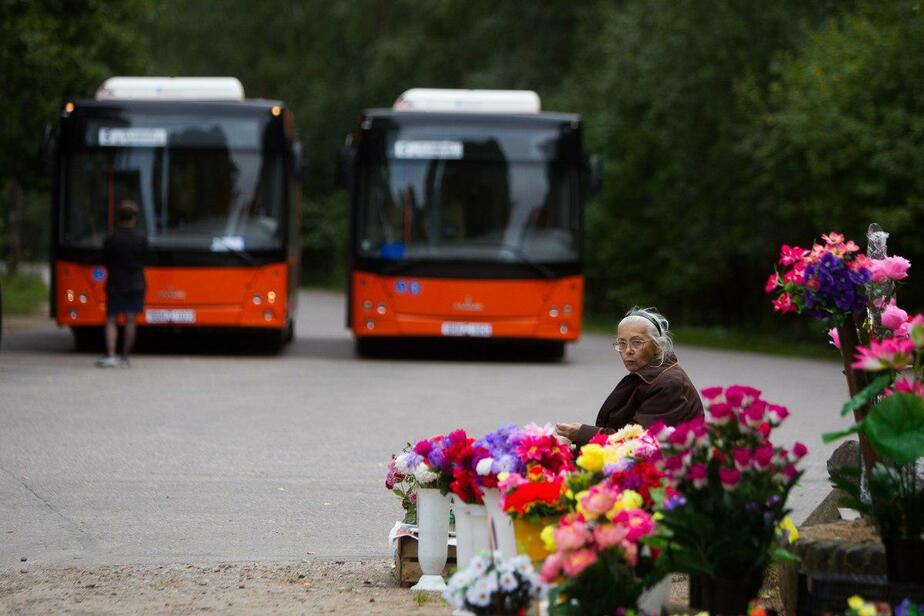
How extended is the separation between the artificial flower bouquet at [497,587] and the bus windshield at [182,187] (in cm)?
1593

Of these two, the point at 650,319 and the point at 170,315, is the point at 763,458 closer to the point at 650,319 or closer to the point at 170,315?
the point at 650,319

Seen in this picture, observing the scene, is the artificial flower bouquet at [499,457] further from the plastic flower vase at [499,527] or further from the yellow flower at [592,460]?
the yellow flower at [592,460]

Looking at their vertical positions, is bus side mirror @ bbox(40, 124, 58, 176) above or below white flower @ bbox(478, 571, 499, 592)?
above

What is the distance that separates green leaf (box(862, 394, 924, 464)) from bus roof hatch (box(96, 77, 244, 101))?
17442mm

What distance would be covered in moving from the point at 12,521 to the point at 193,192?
1280cm

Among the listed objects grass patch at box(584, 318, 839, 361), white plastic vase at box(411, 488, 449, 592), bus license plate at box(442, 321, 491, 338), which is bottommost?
grass patch at box(584, 318, 839, 361)

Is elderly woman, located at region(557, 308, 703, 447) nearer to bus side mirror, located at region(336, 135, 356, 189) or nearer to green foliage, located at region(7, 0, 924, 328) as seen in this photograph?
green foliage, located at region(7, 0, 924, 328)

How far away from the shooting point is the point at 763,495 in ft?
17.4

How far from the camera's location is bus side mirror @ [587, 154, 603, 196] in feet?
71.8

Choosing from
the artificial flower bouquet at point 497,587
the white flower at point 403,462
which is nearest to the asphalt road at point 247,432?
the white flower at point 403,462

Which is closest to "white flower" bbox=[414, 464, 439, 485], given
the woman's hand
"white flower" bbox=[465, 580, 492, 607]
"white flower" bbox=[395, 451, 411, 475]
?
"white flower" bbox=[395, 451, 411, 475]

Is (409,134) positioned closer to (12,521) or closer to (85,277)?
(85,277)

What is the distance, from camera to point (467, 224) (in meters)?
21.8

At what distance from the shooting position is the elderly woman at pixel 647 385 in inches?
283
